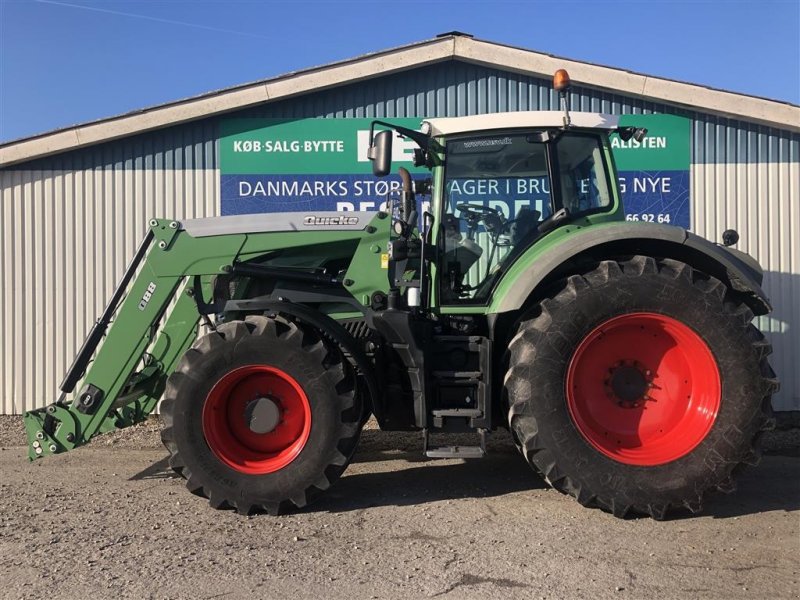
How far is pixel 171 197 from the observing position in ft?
23.1

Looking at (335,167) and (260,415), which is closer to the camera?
Result: (260,415)

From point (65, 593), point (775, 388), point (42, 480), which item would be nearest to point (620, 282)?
point (775, 388)

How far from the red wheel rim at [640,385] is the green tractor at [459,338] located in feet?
0.04

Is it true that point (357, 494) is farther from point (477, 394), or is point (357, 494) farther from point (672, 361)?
point (672, 361)

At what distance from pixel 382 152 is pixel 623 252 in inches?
68.7

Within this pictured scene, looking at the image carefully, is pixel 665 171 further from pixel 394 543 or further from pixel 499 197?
pixel 394 543

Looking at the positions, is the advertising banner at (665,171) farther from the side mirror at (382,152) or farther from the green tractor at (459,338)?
the side mirror at (382,152)

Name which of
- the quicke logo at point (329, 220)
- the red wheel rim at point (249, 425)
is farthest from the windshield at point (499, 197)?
the red wheel rim at point (249, 425)

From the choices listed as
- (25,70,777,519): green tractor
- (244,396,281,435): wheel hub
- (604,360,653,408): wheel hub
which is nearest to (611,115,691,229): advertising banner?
(25,70,777,519): green tractor

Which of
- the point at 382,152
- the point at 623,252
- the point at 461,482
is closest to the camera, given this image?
the point at 382,152

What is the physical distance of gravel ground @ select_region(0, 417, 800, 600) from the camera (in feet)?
9.50

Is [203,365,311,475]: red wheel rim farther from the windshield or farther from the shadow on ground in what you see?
the windshield

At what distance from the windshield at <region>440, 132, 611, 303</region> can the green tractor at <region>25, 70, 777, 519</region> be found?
0.01 metres

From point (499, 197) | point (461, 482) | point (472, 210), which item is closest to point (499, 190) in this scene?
point (499, 197)
